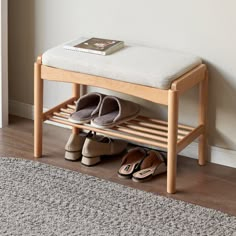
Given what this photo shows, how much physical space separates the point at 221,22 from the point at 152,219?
2.95 ft

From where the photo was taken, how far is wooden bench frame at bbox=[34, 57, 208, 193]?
273 cm

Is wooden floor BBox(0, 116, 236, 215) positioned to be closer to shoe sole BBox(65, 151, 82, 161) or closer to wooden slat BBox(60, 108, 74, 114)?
shoe sole BBox(65, 151, 82, 161)

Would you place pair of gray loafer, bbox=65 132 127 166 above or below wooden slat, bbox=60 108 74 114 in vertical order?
below

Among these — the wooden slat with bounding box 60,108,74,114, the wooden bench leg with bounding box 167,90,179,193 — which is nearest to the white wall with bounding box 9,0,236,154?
the wooden slat with bounding box 60,108,74,114

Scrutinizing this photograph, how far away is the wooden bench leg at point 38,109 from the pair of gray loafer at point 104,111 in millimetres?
150

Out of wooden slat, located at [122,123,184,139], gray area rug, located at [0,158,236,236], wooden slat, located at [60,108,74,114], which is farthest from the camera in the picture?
wooden slat, located at [60,108,74,114]

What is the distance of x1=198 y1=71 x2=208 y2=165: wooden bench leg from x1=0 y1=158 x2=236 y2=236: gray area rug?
0.40 m

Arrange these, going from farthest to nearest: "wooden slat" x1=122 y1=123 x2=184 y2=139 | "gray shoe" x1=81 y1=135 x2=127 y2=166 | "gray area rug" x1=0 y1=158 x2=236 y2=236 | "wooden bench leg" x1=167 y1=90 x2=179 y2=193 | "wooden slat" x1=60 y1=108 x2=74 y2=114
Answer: "wooden slat" x1=60 y1=108 x2=74 y2=114
"gray shoe" x1=81 y1=135 x2=127 y2=166
"wooden slat" x1=122 y1=123 x2=184 y2=139
"wooden bench leg" x1=167 y1=90 x2=179 y2=193
"gray area rug" x1=0 y1=158 x2=236 y2=236

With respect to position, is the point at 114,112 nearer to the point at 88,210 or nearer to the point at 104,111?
the point at 104,111

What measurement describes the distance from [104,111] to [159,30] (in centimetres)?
44

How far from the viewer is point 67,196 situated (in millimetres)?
2752

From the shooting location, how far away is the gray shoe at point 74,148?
3.10m

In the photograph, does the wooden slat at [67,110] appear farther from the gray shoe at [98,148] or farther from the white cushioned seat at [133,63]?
the white cushioned seat at [133,63]

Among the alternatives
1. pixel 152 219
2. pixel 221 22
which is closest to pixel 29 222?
pixel 152 219
